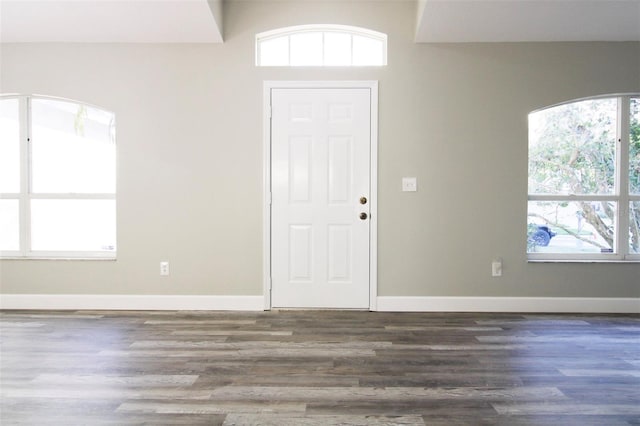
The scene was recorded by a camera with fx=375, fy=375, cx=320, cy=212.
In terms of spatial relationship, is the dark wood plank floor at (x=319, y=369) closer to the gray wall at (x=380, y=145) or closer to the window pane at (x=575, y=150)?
the gray wall at (x=380, y=145)

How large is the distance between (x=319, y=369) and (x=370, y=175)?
1.87 m

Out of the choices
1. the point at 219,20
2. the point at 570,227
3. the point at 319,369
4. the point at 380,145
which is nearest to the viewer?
the point at 319,369

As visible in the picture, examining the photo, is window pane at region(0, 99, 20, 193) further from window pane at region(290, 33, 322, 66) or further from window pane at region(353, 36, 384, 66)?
window pane at region(353, 36, 384, 66)

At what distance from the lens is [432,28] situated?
330 centimetres

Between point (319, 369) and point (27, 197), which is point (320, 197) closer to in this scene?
point (319, 369)

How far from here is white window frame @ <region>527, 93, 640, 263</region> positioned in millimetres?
3574

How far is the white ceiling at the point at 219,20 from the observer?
306 cm

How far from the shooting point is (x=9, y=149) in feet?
12.2

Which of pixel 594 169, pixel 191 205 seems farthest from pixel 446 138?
pixel 191 205

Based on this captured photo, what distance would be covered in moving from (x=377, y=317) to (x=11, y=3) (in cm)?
406

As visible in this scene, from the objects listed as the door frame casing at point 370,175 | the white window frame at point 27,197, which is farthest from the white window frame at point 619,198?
the white window frame at point 27,197

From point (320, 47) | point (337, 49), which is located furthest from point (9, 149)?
point (337, 49)

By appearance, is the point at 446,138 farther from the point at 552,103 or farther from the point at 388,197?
the point at 552,103

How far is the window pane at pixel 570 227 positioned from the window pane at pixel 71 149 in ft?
13.7
